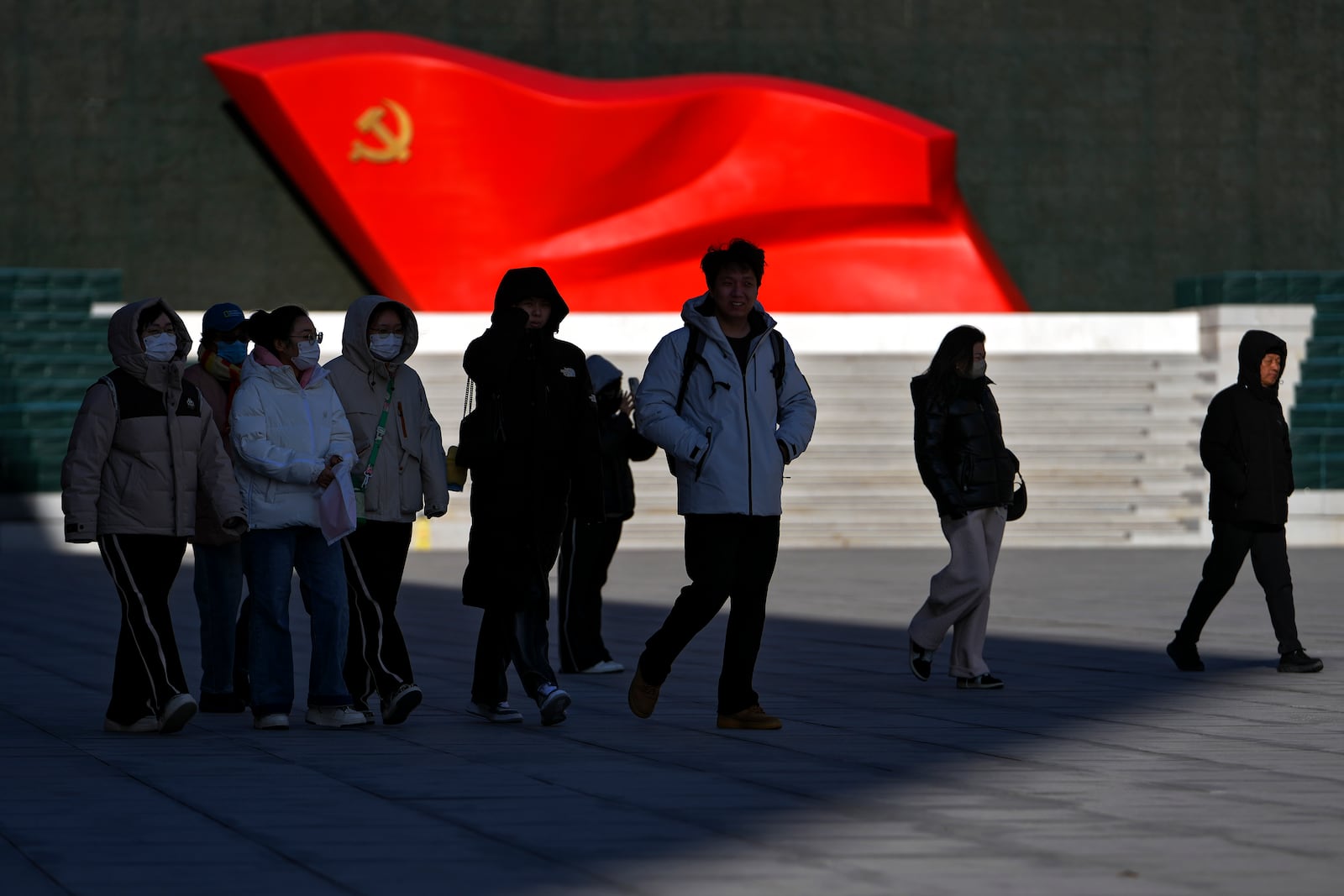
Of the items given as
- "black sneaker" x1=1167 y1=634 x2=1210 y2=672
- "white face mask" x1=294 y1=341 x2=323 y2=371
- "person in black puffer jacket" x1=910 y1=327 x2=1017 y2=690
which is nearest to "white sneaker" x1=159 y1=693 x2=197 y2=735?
"white face mask" x1=294 y1=341 x2=323 y2=371

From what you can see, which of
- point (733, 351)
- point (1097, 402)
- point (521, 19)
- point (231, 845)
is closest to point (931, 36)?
point (521, 19)

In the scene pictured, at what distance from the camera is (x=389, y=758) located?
6.71 metres

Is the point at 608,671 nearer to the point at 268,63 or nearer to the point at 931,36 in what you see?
the point at 268,63

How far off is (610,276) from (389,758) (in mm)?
18971

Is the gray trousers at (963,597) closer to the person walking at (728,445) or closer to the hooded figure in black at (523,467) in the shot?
the person walking at (728,445)

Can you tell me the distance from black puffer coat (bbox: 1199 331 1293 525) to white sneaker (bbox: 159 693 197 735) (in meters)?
4.88

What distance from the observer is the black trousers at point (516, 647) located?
7652mm

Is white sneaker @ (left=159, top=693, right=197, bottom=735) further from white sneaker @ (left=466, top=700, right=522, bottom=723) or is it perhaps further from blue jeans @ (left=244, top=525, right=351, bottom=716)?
white sneaker @ (left=466, top=700, right=522, bottom=723)

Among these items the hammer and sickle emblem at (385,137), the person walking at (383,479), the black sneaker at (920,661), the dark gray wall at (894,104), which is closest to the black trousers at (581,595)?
the black sneaker at (920,661)

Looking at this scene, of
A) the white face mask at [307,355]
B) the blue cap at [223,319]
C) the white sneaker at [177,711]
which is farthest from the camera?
the blue cap at [223,319]

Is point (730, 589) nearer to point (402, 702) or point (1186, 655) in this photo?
point (402, 702)

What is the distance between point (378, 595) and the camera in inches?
303

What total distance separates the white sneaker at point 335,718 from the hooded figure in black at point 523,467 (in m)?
0.48

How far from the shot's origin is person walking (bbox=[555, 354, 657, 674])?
981cm
